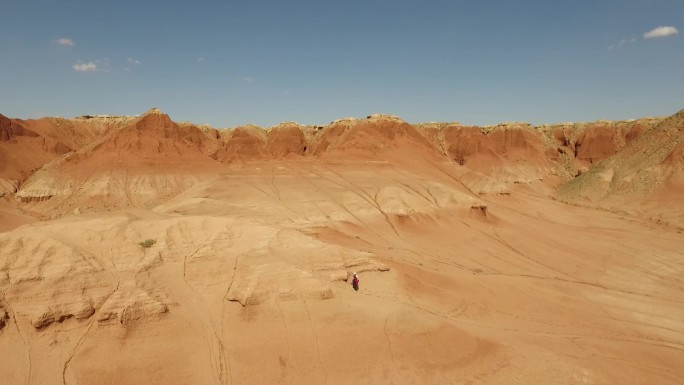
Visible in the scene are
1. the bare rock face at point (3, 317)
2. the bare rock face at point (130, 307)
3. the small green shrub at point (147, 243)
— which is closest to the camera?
the bare rock face at point (3, 317)

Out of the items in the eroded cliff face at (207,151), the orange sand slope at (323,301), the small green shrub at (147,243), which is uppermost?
the eroded cliff face at (207,151)

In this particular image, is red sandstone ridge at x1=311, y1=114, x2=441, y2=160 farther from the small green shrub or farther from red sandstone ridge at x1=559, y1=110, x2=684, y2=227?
the small green shrub

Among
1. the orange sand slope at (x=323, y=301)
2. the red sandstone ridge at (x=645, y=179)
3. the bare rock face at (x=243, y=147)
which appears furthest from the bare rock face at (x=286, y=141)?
the red sandstone ridge at (x=645, y=179)

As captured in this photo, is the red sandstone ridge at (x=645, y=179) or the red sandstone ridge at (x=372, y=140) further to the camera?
the red sandstone ridge at (x=372, y=140)

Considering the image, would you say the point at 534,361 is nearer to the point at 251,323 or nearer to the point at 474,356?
the point at 474,356

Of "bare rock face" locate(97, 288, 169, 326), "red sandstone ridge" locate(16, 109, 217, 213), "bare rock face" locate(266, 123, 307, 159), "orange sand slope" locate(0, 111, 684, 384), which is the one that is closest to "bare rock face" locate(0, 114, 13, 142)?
"red sandstone ridge" locate(16, 109, 217, 213)

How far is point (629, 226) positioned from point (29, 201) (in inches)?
2554

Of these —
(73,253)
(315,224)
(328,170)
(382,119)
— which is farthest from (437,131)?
(73,253)

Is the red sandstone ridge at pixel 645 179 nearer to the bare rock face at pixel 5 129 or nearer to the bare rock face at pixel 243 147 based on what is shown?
the bare rock face at pixel 243 147

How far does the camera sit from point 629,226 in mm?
38906

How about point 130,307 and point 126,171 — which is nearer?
point 130,307

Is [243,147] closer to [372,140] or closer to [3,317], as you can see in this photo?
[372,140]

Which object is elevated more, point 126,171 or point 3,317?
point 126,171

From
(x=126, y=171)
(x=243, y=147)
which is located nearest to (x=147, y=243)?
(x=126, y=171)
